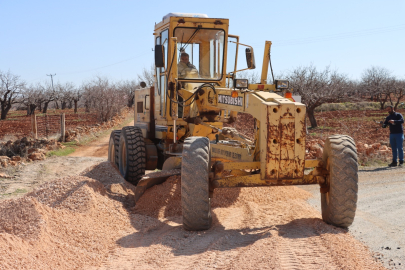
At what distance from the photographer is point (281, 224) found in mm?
6285

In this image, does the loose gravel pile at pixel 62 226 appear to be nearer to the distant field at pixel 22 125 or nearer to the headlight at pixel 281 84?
the headlight at pixel 281 84

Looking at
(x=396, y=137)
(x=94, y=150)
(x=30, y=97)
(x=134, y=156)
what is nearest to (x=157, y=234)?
(x=134, y=156)

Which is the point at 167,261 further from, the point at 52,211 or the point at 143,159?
the point at 143,159

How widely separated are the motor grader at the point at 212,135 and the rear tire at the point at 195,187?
1cm

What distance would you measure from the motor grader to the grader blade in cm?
2

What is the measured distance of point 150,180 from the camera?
25.0 feet

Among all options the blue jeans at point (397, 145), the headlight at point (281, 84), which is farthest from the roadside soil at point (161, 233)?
the blue jeans at point (397, 145)

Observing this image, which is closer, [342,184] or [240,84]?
[342,184]

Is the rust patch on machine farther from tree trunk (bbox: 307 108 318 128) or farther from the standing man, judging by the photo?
tree trunk (bbox: 307 108 318 128)

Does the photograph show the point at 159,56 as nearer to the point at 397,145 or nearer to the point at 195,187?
the point at 195,187

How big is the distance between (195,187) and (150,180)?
198cm

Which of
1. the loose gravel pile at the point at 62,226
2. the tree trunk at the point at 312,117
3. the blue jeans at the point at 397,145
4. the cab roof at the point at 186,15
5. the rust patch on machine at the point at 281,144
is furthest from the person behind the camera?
the tree trunk at the point at 312,117

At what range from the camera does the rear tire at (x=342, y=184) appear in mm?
5867

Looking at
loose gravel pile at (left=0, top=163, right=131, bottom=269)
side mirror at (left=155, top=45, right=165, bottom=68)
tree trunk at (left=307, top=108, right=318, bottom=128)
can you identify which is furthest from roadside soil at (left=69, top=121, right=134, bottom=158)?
tree trunk at (left=307, top=108, right=318, bottom=128)
